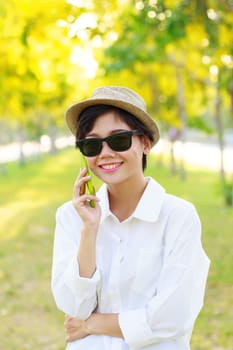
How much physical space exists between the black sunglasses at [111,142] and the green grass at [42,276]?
10.2 feet

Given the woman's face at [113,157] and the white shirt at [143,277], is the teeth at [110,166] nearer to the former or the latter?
the woman's face at [113,157]

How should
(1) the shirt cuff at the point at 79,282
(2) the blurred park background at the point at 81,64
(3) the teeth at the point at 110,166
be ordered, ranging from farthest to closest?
(2) the blurred park background at the point at 81,64, (3) the teeth at the point at 110,166, (1) the shirt cuff at the point at 79,282

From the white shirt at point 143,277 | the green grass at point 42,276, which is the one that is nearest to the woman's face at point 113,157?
the white shirt at point 143,277

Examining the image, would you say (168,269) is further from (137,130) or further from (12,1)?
(12,1)

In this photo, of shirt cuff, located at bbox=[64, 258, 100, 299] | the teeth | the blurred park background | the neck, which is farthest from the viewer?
the blurred park background

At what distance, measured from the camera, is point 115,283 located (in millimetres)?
2051

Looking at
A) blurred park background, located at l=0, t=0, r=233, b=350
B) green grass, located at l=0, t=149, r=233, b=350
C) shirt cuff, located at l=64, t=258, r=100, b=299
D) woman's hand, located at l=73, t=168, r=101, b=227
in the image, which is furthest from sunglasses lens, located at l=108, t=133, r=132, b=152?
green grass, located at l=0, t=149, r=233, b=350

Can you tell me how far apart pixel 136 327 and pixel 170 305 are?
144 millimetres

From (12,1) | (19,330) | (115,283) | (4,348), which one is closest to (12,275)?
(19,330)

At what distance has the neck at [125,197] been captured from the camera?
2209 mm

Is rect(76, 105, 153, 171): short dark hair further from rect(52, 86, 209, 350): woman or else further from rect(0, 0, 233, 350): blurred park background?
rect(0, 0, 233, 350): blurred park background

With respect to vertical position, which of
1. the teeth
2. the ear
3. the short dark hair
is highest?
the short dark hair

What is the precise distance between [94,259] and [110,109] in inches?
21.7

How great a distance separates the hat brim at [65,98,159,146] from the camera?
6.74ft
